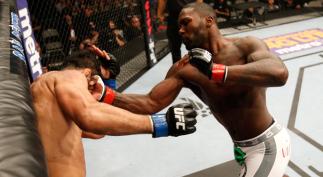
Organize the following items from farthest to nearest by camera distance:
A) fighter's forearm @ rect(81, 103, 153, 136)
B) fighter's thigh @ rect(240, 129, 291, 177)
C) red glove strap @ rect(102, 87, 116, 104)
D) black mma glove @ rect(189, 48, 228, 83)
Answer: red glove strap @ rect(102, 87, 116, 104) → fighter's thigh @ rect(240, 129, 291, 177) → black mma glove @ rect(189, 48, 228, 83) → fighter's forearm @ rect(81, 103, 153, 136)

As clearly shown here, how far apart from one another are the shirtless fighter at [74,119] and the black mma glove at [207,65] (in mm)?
286

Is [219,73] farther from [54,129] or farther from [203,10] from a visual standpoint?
[54,129]

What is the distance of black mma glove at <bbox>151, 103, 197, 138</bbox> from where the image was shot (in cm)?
164

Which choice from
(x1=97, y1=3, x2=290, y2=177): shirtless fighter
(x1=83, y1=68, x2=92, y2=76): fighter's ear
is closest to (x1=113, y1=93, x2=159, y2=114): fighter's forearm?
(x1=97, y1=3, x2=290, y2=177): shirtless fighter

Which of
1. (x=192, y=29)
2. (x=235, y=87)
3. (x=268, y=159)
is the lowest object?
(x=268, y=159)

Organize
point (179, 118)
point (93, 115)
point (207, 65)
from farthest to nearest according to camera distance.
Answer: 1. point (207, 65)
2. point (179, 118)
3. point (93, 115)

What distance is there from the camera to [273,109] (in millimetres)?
4234

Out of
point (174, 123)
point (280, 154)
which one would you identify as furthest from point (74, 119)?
point (280, 154)

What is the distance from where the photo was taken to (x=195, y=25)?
2287mm

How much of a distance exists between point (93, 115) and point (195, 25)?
3.36ft

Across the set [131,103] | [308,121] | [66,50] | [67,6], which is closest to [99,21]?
[67,6]

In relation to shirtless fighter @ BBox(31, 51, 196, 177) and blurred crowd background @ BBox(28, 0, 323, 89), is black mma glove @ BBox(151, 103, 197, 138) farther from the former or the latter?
blurred crowd background @ BBox(28, 0, 323, 89)

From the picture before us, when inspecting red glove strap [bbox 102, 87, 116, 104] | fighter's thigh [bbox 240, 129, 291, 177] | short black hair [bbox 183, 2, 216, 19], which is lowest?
fighter's thigh [bbox 240, 129, 291, 177]

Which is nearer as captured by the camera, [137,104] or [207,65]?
[207,65]
